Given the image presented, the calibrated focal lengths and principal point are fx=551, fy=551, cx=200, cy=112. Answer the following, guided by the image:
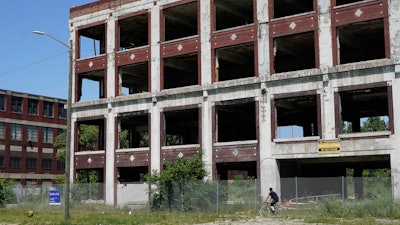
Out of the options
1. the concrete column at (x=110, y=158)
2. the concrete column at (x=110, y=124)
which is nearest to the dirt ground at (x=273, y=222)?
the concrete column at (x=110, y=158)

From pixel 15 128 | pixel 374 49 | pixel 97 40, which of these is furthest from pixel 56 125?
pixel 374 49

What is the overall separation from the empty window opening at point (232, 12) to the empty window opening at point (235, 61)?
296 cm

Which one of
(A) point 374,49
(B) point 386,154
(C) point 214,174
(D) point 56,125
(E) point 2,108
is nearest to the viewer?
(B) point 386,154

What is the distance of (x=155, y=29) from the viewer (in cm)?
4531

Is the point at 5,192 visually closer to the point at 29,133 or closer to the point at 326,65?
the point at 326,65

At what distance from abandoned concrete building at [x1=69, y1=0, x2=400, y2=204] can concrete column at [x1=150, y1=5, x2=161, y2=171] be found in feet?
0.29

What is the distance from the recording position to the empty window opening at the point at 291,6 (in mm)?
42725

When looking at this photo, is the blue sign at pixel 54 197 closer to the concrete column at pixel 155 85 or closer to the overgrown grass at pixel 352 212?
the concrete column at pixel 155 85

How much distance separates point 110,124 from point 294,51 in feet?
54.0

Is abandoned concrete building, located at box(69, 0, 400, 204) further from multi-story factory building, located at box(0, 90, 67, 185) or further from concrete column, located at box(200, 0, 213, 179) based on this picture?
multi-story factory building, located at box(0, 90, 67, 185)

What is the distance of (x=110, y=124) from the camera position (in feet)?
153

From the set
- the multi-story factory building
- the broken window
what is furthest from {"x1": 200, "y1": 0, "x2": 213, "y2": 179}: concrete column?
the multi-story factory building

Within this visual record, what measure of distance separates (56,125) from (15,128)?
8.30 metres

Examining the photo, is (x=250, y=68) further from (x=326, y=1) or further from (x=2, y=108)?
(x=2, y=108)
